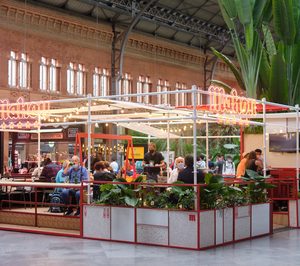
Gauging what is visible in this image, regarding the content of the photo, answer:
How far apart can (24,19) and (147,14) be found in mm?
7611

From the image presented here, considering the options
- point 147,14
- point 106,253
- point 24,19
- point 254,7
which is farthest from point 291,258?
point 147,14

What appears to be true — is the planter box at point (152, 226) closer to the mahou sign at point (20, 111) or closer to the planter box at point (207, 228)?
the planter box at point (207, 228)

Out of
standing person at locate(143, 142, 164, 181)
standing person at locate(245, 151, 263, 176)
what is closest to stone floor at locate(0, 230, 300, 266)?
standing person at locate(245, 151, 263, 176)

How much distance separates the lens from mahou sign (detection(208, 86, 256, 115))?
12.2 m

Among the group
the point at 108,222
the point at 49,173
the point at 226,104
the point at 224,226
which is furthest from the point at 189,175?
the point at 49,173

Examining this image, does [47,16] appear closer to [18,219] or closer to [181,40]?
[181,40]

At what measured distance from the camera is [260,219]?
516 inches

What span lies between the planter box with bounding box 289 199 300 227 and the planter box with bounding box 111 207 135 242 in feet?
14.2

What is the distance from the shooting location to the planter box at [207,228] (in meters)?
11.2

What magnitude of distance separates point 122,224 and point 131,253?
1.39 m

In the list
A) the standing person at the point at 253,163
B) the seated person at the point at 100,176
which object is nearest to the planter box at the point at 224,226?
the seated person at the point at 100,176

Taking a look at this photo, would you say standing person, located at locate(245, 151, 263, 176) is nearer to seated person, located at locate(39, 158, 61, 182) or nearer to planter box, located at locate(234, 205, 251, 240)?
planter box, located at locate(234, 205, 251, 240)

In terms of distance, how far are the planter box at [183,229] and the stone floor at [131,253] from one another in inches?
9.3

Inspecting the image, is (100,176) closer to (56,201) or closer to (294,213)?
(56,201)
